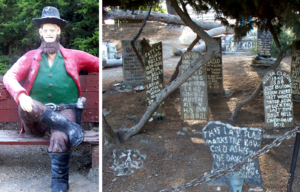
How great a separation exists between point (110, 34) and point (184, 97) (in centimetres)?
1152

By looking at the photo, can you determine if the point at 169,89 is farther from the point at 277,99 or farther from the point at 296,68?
the point at 296,68

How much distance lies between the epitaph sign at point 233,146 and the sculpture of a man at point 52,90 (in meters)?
1.56

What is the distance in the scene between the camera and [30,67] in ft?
11.2

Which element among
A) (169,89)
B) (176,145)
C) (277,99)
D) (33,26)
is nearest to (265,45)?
(277,99)

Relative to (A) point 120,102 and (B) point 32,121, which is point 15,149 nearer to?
(B) point 32,121

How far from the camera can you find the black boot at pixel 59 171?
10.2 ft

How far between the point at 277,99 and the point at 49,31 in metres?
3.63

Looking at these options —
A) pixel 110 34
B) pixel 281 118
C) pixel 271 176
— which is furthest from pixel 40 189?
pixel 110 34

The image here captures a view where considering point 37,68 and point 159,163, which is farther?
point 159,163

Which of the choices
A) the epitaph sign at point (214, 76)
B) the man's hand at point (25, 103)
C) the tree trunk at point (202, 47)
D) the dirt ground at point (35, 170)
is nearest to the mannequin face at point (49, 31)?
the man's hand at point (25, 103)

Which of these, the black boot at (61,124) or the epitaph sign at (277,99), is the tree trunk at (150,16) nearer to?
the epitaph sign at (277,99)

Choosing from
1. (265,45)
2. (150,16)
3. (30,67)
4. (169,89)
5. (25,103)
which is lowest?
(169,89)

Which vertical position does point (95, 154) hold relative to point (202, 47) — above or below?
below

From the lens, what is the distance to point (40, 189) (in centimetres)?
344
